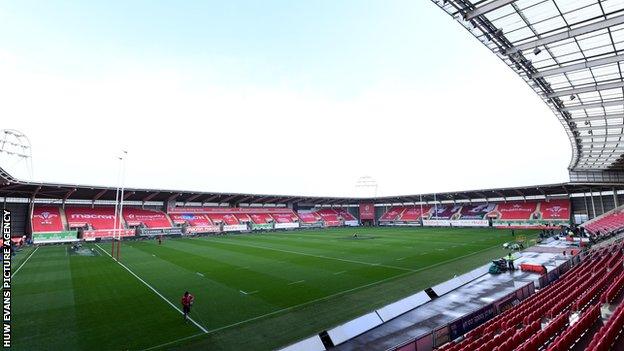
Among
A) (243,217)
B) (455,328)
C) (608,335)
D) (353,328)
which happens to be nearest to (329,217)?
(243,217)

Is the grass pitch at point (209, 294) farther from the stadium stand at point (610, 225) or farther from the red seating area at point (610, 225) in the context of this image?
the red seating area at point (610, 225)

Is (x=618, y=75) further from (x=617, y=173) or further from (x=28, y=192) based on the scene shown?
(x=28, y=192)

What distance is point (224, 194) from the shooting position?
72.9 m

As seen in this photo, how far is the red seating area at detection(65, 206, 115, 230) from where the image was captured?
54.2 metres

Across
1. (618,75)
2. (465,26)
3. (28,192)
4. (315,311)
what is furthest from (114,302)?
(28,192)

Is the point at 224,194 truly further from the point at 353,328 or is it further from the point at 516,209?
the point at 353,328

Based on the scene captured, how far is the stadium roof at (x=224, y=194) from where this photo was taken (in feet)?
168

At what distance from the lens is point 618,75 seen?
1844 cm

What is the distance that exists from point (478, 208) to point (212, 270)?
68758 mm

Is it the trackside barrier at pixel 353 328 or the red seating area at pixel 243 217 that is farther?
the red seating area at pixel 243 217

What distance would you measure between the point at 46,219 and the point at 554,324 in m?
65.4

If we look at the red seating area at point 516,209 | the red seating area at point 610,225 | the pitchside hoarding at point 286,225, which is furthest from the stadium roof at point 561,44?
the pitchside hoarding at point 286,225

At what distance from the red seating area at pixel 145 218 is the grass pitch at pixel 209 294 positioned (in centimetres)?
2673

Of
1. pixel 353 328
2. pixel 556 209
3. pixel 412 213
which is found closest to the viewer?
pixel 353 328
